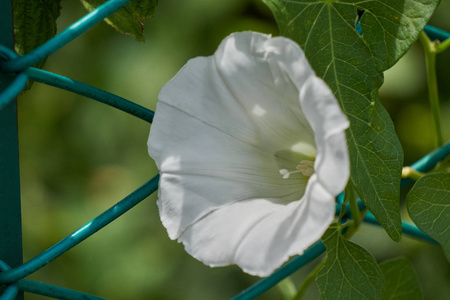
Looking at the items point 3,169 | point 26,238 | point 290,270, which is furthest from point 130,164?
point 3,169

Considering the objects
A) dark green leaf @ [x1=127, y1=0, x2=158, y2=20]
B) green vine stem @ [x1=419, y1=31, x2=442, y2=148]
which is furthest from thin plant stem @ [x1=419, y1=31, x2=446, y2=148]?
dark green leaf @ [x1=127, y1=0, x2=158, y2=20]

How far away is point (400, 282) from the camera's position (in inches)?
32.4

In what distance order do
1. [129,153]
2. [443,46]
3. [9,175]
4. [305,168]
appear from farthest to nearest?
[129,153] → [443,46] → [305,168] → [9,175]

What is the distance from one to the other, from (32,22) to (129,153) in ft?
3.80

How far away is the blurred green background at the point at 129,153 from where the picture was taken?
1.68 metres

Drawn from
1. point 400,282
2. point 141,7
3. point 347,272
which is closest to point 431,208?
point 347,272

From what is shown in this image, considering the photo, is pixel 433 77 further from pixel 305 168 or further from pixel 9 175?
pixel 9 175

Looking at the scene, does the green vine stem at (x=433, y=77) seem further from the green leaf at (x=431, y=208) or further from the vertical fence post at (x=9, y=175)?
the vertical fence post at (x=9, y=175)

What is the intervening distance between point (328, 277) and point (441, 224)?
128 mm

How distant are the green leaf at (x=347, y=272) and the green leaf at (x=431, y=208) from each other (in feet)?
0.21

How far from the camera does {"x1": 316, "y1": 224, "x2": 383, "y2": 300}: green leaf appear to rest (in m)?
0.61

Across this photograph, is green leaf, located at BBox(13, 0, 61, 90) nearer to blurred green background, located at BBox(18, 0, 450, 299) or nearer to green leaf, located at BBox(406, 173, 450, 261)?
green leaf, located at BBox(406, 173, 450, 261)

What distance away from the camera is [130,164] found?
176cm

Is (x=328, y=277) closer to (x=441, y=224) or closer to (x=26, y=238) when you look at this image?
(x=441, y=224)
